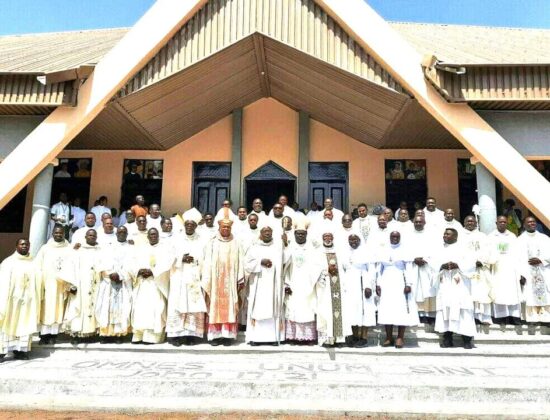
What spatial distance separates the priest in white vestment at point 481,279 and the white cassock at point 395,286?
97 cm

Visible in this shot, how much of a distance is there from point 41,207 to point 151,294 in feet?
10.1

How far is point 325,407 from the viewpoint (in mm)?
4512

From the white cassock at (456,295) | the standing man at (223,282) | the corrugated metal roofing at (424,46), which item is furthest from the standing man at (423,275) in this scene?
the corrugated metal roofing at (424,46)

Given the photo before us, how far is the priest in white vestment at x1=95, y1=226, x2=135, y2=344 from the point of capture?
6641 mm

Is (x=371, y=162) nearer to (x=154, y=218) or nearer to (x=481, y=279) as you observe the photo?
(x=481, y=279)

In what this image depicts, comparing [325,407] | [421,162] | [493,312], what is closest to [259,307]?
[325,407]

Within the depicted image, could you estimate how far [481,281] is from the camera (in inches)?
276

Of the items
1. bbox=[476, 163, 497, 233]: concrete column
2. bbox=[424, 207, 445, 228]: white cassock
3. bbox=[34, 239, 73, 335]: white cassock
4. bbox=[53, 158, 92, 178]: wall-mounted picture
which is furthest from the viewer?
bbox=[53, 158, 92, 178]: wall-mounted picture

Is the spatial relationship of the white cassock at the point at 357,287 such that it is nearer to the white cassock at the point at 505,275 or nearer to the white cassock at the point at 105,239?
the white cassock at the point at 505,275

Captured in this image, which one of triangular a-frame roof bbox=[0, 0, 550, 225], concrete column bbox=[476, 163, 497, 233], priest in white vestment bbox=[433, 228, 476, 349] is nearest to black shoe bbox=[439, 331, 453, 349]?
priest in white vestment bbox=[433, 228, 476, 349]

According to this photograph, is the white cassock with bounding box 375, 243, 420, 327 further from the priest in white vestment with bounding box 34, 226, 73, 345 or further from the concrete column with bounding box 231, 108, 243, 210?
the concrete column with bounding box 231, 108, 243, 210

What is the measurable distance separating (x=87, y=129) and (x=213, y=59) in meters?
3.71

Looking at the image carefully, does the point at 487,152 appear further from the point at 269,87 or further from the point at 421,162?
the point at 269,87

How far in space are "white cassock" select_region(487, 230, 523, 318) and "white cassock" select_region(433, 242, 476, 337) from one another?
0.95 metres
